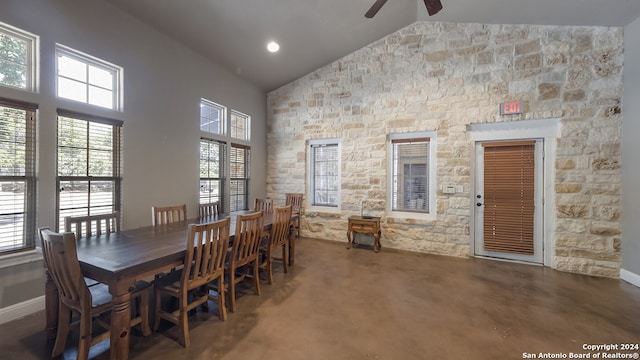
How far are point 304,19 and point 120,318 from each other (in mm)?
4131

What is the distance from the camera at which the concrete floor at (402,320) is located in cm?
198

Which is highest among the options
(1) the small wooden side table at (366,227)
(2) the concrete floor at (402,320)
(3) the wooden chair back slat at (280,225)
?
(3) the wooden chair back slat at (280,225)

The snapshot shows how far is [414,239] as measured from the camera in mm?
4633

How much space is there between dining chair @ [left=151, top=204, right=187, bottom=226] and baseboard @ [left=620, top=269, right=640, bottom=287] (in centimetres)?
576

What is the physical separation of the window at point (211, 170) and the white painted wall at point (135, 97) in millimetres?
210

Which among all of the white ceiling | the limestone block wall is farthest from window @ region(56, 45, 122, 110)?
the limestone block wall

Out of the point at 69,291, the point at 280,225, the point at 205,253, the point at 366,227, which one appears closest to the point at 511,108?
the point at 366,227

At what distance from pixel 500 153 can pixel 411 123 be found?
57.5 inches

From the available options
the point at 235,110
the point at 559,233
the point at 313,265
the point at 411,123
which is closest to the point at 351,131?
the point at 411,123

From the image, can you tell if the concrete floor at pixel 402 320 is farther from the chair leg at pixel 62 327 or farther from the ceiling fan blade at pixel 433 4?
the ceiling fan blade at pixel 433 4

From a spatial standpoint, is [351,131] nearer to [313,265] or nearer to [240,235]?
[313,265]

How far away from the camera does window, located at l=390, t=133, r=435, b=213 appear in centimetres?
464

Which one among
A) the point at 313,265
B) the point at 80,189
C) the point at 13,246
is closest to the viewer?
the point at 13,246

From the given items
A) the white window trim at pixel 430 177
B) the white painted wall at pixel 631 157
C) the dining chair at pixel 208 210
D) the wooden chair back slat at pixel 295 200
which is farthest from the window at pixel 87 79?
the white painted wall at pixel 631 157
